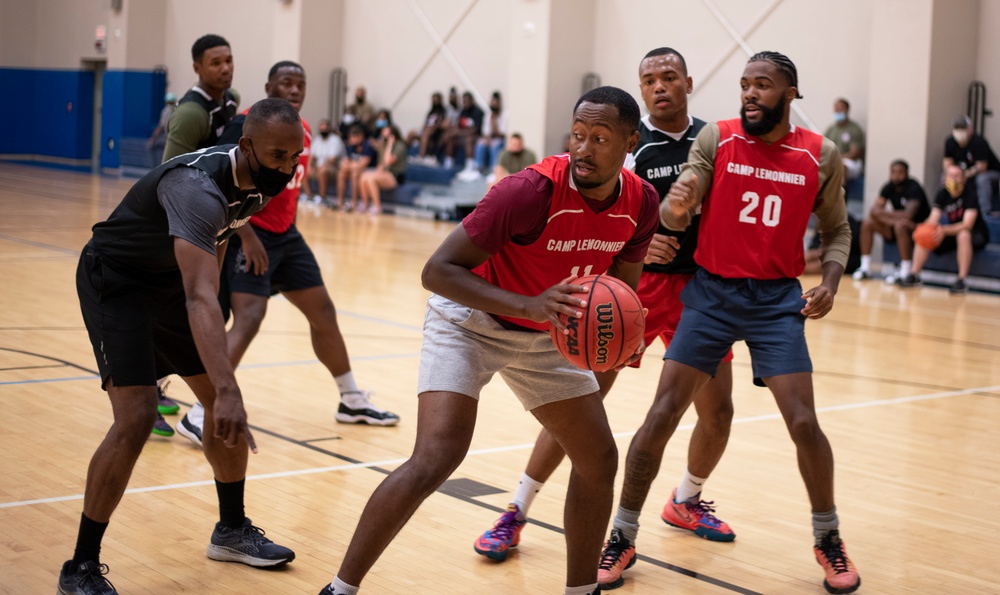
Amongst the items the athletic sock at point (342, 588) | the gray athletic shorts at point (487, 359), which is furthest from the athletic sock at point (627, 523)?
the athletic sock at point (342, 588)

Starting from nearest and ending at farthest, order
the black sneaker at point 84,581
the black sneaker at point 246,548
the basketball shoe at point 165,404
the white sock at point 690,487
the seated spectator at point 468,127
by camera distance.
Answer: the black sneaker at point 84,581 → the black sneaker at point 246,548 → the white sock at point 690,487 → the basketball shoe at point 165,404 → the seated spectator at point 468,127

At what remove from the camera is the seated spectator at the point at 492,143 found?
21531mm

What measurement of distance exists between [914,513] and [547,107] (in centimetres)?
1616

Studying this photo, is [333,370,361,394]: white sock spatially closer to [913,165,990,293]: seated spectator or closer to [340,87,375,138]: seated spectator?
[913,165,990,293]: seated spectator

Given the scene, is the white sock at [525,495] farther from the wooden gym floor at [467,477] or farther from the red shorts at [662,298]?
the red shorts at [662,298]

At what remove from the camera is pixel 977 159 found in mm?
15164

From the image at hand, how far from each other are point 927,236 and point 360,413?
10.3 meters

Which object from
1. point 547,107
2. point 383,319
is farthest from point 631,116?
point 547,107

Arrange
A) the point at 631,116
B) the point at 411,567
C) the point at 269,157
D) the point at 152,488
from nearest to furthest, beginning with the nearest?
1. the point at 631,116
2. the point at 269,157
3. the point at 411,567
4. the point at 152,488

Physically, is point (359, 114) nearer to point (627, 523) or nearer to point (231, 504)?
point (231, 504)

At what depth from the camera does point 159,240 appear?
3.86 m

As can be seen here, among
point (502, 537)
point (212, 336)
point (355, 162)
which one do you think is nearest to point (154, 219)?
point (212, 336)

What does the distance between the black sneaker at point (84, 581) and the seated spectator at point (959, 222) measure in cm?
1282

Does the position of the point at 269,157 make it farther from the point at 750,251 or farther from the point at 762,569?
the point at 762,569
